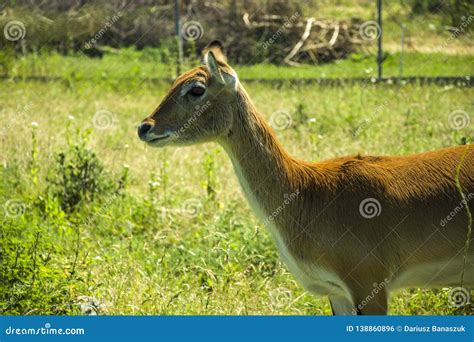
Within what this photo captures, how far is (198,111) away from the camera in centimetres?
579

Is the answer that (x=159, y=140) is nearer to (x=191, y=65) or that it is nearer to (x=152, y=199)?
(x=152, y=199)

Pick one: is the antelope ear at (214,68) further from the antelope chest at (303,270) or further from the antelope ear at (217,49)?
the antelope chest at (303,270)

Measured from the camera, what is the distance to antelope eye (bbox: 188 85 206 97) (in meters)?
5.77

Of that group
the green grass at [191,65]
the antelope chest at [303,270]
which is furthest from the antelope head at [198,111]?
the green grass at [191,65]

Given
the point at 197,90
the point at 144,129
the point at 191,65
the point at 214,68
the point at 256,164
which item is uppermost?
the point at 214,68

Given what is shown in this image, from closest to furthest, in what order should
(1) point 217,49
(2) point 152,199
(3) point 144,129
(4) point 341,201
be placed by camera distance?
(4) point 341,201 < (3) point 144,129 < (1) point 217,49 < (2) point 152,199

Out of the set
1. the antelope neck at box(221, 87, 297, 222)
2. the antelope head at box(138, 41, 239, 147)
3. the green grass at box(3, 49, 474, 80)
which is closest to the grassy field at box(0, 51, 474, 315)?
the green grass at box(3, 49, 474, 80)

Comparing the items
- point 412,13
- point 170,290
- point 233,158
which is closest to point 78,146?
point 170,290

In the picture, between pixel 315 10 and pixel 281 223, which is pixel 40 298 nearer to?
pixel 281 223

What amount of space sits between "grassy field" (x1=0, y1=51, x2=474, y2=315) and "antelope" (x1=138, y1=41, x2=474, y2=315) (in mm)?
1117

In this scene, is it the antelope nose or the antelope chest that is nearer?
the antelope chest

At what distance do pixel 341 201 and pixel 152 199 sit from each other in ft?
10.4

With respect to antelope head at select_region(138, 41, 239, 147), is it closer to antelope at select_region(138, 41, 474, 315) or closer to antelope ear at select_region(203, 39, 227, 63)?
antelope at select_region(138, 41, 474, 315)

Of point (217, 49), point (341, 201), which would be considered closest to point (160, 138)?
point (217, 49)
